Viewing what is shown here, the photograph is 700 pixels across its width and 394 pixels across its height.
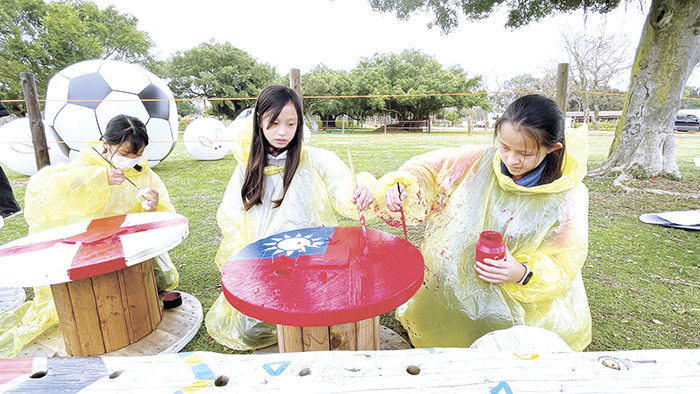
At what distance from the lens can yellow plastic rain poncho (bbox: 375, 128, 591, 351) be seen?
153cm

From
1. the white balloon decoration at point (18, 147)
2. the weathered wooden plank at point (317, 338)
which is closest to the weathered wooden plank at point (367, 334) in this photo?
the weathered wooden plank at point (317, 338)

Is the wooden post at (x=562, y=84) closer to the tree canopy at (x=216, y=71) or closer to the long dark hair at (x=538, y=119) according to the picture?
the long dark hair at (x=538, y=119)

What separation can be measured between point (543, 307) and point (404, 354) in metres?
1.00

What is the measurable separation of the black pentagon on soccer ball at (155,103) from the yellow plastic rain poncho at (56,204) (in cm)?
442

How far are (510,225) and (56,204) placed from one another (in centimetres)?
Answer: 262

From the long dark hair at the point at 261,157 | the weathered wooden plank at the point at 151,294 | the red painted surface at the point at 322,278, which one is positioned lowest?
the weathered wooden plank at the point at 151,294

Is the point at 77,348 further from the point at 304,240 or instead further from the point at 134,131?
the point at 304,240

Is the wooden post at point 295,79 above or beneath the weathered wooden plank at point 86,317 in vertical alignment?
above

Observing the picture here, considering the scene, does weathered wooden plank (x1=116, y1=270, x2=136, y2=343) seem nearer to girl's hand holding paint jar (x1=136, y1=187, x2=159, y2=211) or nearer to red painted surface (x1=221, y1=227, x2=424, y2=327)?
girl's hand holding paint jar (x1=136, y1=187, x2=159, y2=211)

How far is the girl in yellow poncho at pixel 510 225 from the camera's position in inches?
56.9

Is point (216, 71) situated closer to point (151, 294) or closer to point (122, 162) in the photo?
point (122, 162)

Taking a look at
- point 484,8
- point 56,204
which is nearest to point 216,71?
point 484,8

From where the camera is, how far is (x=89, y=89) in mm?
5660

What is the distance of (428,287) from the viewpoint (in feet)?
5.80
